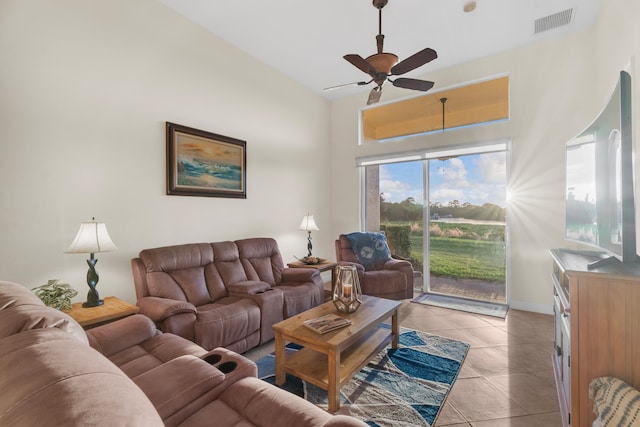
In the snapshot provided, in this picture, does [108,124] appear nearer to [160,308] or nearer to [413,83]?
[160,308]

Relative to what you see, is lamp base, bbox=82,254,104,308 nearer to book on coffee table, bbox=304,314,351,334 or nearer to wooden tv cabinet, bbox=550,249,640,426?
book on coffee table, bbox=304,314,351,334

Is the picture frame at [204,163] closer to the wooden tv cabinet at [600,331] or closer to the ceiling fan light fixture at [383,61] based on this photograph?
the ceiling fan light fixture at [383,61]

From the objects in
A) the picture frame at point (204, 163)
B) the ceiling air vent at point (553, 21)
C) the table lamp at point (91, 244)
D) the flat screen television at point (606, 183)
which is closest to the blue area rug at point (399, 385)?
the flat screen television at point (606, 183)

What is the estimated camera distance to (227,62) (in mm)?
3582

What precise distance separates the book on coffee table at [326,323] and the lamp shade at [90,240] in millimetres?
1613

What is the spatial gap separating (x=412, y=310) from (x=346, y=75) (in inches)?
143

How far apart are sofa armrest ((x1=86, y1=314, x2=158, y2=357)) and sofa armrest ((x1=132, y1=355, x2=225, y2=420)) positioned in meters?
0.57

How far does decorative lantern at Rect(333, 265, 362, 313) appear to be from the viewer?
7.52 ft

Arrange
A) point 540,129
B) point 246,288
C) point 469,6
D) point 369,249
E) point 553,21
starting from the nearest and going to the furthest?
point 246,288 < point 469,6 < point 553,21 < point 540,129 < point 369,249

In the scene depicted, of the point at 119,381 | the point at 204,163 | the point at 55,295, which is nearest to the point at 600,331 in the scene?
the point at 119,381

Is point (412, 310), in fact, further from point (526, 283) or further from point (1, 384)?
point (1, 384)

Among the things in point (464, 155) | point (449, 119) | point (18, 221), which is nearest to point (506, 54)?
point (449, 119)

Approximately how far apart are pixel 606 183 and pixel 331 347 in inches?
78.3

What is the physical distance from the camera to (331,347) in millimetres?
1777
